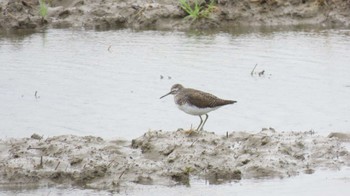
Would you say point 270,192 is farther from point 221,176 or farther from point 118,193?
point 118,193

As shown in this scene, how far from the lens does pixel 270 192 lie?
11.9 m

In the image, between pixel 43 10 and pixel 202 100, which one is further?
pixel 43 10

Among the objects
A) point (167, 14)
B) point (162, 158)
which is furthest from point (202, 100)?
point (167, 14)

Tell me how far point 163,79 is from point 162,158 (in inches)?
228

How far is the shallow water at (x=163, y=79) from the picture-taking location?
601 inches

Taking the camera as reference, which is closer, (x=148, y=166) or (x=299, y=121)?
(x=148, y=166)

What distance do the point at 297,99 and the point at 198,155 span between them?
4.57 m

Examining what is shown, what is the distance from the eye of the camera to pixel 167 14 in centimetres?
2433

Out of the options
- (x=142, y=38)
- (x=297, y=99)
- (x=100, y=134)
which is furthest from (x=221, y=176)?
(x=142, y=38)

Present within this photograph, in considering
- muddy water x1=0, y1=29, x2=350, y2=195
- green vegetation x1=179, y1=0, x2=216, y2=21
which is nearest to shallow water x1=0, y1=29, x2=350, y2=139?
muddy water x1=0, y1=29, x2=350, y2=195

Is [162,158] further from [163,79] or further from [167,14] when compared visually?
[167,14]

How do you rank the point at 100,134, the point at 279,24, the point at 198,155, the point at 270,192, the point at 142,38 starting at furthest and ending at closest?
the point at 279,24
the point at 142,38
the point at 100,134
the point at 198,155
the point at 270,192

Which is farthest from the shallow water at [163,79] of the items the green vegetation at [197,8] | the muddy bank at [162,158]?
the muddy bank at [162,158]

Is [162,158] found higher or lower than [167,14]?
lower
